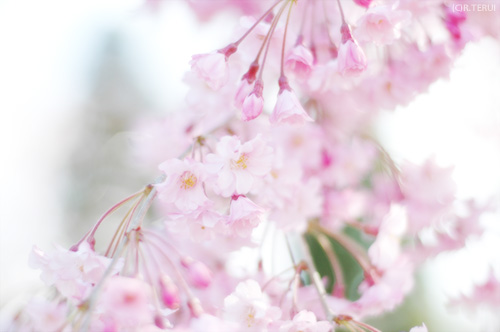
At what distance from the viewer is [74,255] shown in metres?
0.72

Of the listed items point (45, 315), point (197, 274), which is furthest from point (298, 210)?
point (45, 315)

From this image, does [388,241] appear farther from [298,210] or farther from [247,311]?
[247,311]

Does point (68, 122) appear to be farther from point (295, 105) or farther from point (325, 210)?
point (295, 105)

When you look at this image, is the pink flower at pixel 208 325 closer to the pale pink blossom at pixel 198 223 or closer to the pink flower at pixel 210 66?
the pale pink blossom at pixel 198 223

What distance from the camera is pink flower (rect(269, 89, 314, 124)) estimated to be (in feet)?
2.58

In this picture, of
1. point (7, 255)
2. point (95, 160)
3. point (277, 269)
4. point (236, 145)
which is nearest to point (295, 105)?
point (236, 145)

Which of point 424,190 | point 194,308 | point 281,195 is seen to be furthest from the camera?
point 424,190

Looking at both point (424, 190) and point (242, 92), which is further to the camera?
point (424, 190)

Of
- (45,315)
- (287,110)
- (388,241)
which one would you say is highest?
(287,110)

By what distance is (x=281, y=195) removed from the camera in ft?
3.28

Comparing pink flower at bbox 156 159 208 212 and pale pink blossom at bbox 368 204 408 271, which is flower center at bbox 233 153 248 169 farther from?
pale pink blossom at bbox 368 204 408 271

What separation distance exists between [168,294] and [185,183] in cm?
16

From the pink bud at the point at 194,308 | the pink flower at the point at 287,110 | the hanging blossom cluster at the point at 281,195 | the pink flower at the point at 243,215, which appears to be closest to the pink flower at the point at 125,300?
the hanging blossom cluster at the point at 281,195

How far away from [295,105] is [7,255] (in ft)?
7.71
